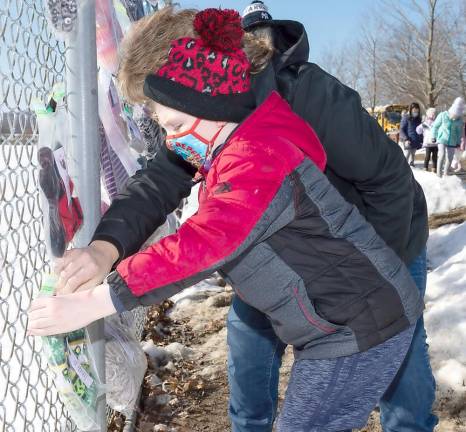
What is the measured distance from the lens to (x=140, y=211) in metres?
1.90

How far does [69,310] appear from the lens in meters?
1.40

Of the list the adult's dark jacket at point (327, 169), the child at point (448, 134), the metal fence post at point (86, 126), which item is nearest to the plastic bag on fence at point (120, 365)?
the metal fence post at point (86, 126)

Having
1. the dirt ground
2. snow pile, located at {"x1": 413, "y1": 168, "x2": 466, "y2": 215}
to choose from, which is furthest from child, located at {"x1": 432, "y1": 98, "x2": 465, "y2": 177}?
the dirt ground

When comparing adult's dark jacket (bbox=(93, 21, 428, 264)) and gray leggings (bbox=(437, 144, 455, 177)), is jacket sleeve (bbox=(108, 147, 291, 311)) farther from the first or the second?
gray leggings (bbox=(437, 144, 455, 177))

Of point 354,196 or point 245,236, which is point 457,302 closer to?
point 354,196

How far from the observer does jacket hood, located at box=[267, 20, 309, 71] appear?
1847 millimetres

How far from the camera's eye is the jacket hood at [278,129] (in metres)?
1.49

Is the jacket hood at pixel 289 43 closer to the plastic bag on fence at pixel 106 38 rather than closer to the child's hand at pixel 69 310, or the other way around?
the plastic bag on fence at pixel 106 38

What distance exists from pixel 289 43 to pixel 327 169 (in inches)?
17.8

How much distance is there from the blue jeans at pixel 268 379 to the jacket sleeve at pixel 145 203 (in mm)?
652

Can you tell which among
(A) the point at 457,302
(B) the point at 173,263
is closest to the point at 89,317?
(B) the point at 173,263

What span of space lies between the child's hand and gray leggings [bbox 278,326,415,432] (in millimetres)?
677

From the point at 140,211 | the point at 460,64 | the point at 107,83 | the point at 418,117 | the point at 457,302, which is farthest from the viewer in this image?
the point at 460,64

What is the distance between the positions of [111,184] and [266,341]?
2.95ft
